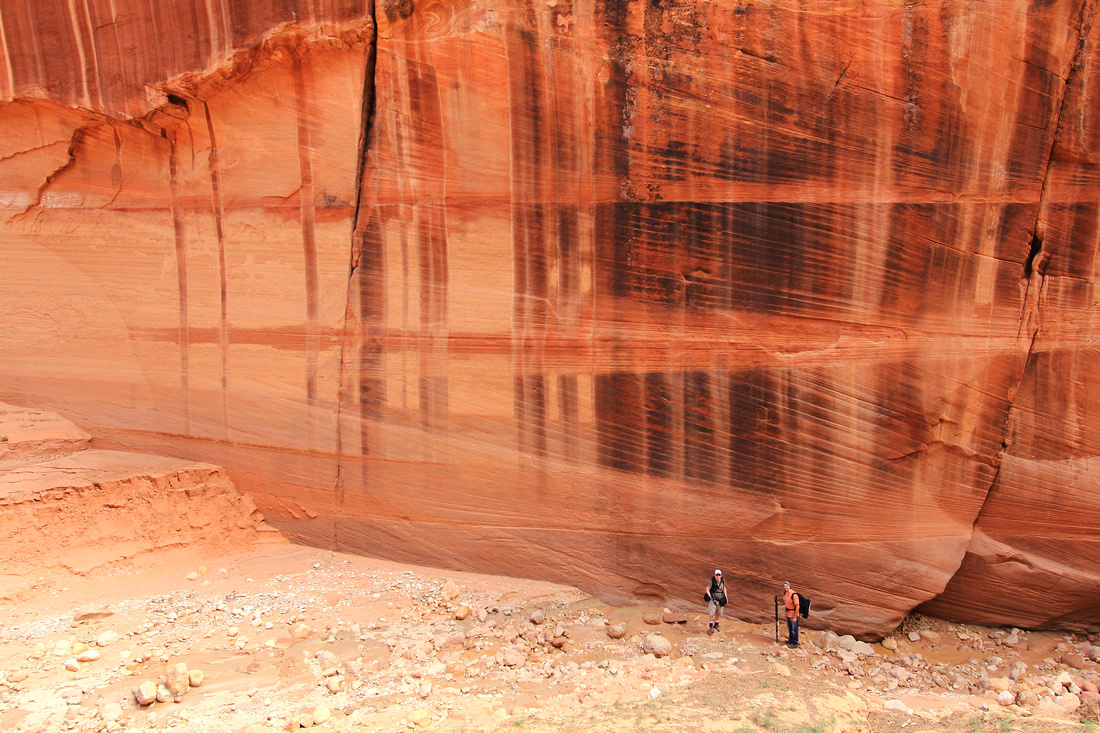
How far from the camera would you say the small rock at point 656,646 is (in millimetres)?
5719

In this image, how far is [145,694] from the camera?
15.8ft

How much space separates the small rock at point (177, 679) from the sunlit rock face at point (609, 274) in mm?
1961

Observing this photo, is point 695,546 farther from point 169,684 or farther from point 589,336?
point 169,684

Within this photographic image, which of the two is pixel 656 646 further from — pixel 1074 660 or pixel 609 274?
pixel 1074 660

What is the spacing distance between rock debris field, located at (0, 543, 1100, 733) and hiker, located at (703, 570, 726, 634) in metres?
0.12

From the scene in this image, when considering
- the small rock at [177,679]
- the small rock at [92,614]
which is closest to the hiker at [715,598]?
the small rock at [177,679]

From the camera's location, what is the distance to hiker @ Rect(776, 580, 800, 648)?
580 cm

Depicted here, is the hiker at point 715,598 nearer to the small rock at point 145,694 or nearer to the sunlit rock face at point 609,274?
the sunlit rock face at point 609,274

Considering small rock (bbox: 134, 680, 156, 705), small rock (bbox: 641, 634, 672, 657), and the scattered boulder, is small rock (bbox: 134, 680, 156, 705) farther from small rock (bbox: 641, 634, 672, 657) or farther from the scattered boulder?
small rock (bbox: 641, 634, 672, 657)

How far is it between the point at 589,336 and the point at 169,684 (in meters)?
3.86

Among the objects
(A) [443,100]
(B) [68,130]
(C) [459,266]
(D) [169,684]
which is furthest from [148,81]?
(D) [169,684]

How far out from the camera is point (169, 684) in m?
4.96

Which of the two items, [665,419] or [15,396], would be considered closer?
[665,419]

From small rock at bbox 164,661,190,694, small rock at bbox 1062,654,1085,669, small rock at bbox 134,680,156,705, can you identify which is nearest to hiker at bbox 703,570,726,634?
small rock at bbox 1062,654,1085,669
